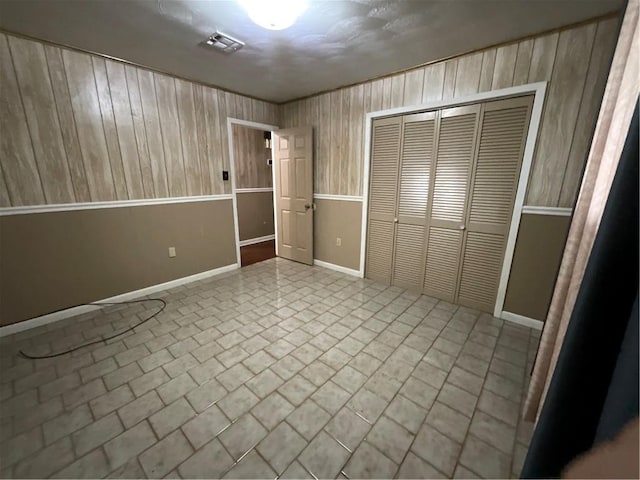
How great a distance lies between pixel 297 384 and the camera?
1.72 m

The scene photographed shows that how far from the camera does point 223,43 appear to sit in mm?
2172

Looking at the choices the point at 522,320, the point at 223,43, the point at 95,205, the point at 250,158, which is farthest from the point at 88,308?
the point at 522,320

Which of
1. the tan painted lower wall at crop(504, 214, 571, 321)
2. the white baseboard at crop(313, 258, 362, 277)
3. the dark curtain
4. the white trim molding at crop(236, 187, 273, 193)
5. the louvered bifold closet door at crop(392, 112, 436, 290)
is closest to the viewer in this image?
the dark curtain

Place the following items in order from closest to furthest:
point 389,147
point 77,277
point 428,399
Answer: point 428,399 → point 77,277 → point 389,147

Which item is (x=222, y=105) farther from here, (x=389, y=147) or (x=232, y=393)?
(x=232, y=393)

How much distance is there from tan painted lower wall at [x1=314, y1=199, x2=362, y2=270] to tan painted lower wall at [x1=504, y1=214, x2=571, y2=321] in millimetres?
1740

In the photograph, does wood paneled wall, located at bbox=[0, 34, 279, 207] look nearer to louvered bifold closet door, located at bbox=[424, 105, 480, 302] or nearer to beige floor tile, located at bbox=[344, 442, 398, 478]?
louvered bifold closet door, located at bbox=[424, 105, 480, 302]

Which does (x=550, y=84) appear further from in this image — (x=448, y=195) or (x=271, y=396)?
(x=271, y=396)

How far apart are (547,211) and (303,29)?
2.53 m

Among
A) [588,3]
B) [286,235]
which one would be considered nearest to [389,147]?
[588,3]

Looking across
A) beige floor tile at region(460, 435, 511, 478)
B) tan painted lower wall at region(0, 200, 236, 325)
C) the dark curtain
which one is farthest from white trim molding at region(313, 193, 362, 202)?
the dark curtain

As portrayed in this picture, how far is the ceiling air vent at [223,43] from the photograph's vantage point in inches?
81.2

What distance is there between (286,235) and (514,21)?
348 centimetres

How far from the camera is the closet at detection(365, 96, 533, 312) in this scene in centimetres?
233
